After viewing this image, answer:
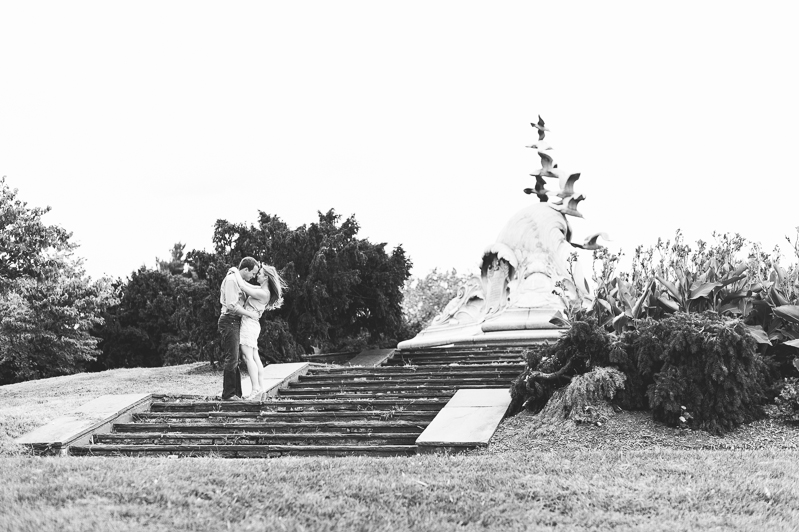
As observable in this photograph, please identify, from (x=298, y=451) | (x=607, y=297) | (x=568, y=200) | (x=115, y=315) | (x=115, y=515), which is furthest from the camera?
(x=115, y=315)

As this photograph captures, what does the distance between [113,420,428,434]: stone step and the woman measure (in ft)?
5.38

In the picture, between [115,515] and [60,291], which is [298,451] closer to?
[115,515]

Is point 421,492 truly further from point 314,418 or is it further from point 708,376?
point 314,418

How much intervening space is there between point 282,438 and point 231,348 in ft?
7.45

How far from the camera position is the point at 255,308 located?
11164 millimetres

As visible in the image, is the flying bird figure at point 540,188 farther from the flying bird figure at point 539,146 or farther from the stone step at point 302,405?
the stone step at point 302,405

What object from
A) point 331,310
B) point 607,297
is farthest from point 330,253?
point 607,297

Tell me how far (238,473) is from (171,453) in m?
2.89

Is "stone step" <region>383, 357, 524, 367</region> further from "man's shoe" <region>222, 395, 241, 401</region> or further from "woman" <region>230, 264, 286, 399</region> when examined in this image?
"man's shoe" <region>222, 395, 241, 401</region>

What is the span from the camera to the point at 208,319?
26047 millimetres

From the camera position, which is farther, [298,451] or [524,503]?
[298,451]

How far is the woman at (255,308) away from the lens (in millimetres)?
11039

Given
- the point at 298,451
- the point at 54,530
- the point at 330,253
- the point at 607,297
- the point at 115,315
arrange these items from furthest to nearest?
the point at 115,315
the point at 330,253
the point at 607,297
the point at 298,451
the point at 54,530

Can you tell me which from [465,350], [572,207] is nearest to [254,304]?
[465,350]
